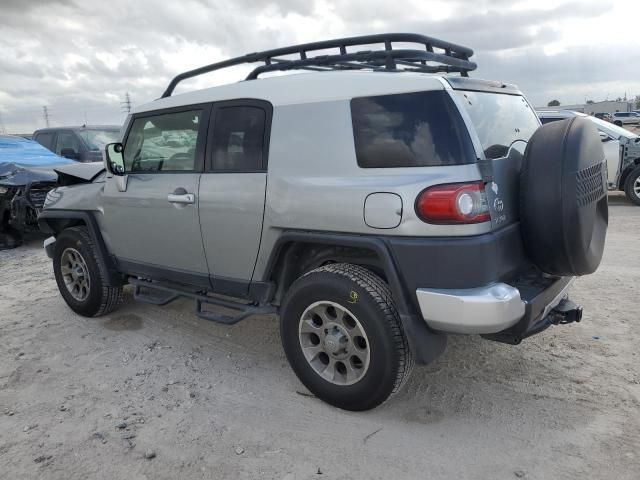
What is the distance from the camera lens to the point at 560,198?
8.48ft

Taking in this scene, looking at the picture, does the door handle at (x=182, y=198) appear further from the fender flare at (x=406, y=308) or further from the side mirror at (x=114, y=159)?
the fender flare at (x=406, y=308)

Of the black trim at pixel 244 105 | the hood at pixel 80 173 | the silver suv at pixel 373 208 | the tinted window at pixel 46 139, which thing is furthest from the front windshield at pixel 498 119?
the tinted window at pixel 46 139

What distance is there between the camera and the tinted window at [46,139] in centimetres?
1127

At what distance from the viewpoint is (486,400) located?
10.2 feet

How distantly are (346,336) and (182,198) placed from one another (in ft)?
5.10

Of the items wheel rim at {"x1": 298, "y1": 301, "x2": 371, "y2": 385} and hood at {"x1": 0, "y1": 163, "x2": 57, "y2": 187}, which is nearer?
wheel rim at {"x1": 298, "y1": 301, "x2": 371, "y2": 385}

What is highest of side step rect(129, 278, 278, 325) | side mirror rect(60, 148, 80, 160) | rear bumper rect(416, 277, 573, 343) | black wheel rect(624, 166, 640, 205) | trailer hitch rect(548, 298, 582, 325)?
side mirror rect(60, 148, 80, 160)

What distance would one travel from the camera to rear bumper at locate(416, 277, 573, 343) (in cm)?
247

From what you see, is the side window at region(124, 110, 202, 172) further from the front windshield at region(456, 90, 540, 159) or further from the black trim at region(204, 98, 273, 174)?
the front windshield at region(456, 90, 540, 159)

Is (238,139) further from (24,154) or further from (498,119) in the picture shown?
(24,154)

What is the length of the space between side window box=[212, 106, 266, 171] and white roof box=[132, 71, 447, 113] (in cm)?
11

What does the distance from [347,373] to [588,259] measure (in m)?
1.49

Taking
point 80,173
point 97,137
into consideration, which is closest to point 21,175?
point 97,137

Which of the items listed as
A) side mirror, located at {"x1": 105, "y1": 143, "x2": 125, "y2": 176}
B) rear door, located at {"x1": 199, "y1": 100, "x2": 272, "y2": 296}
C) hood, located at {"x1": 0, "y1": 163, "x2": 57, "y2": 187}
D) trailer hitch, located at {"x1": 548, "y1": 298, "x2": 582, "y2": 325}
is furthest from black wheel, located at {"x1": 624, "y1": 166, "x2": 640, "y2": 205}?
hood, located at {"x1": 0, "y1": 163, "x2": 57, "y2": 187}
